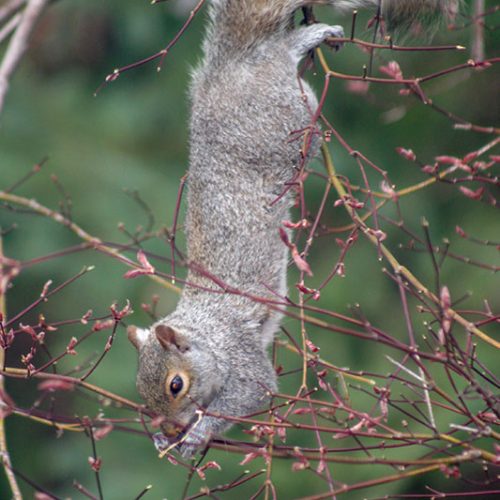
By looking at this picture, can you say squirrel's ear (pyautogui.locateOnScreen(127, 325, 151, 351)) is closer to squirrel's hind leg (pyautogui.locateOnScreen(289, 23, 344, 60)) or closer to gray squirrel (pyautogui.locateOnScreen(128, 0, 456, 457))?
gray squirrel (pyautogui.locateOnScreen(128, 0, 456, 457))

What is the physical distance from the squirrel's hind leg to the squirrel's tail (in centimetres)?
7

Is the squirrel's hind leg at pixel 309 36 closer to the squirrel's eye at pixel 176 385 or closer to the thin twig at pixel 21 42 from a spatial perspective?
the thin twig at pixel 21 42

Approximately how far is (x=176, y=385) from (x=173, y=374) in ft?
0.17

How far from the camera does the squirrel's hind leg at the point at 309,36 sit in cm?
345

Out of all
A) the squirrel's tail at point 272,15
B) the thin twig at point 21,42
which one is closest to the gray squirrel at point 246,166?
the squirrel's tail at point 272,15

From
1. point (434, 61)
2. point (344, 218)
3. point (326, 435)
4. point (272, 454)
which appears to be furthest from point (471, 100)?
point (272, 454)

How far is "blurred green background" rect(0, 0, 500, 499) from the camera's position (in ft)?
15.7

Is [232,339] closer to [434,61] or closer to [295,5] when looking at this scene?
[295,5]

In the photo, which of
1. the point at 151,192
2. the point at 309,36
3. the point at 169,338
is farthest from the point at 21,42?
the point at 151,192

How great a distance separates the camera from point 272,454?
76.0 inches

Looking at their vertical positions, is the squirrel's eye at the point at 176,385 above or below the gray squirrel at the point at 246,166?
below

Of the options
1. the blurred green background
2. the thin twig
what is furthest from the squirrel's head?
the blurred green background

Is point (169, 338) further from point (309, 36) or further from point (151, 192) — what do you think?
point (151, 192)

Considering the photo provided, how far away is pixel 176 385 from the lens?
10.4 feet
